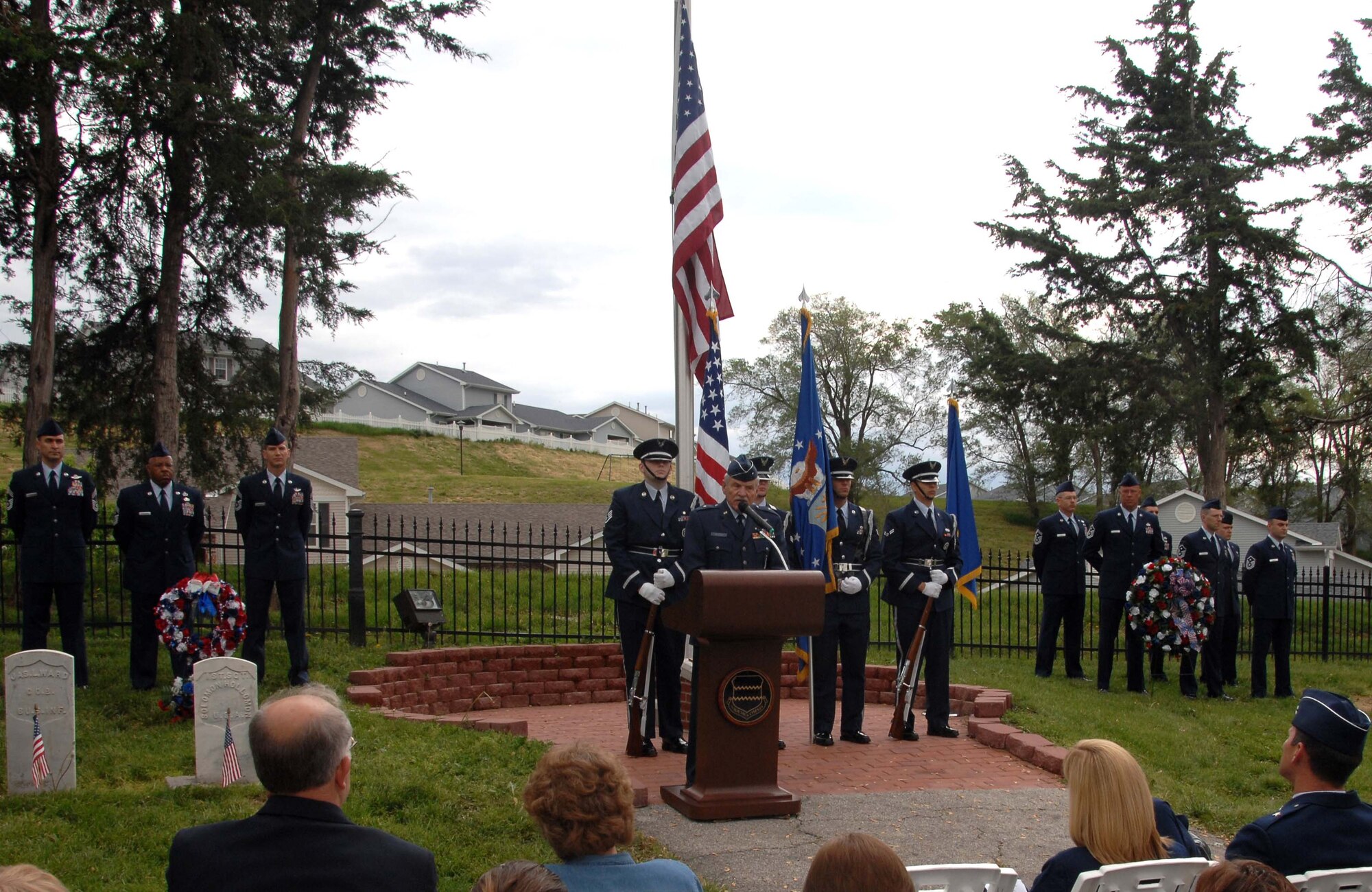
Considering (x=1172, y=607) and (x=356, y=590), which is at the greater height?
(x=356, y=590)

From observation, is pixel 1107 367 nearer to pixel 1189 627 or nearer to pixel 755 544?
pixel 1189 627

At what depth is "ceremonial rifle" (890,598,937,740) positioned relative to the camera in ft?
28.5

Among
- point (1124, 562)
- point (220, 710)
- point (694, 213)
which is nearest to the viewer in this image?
point (220, 710)

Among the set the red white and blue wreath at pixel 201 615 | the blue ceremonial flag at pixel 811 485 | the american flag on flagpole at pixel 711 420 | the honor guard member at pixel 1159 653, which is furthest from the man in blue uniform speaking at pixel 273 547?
the honor guard member at pixel 1159 653

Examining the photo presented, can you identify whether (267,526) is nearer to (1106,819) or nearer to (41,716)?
(41,716)

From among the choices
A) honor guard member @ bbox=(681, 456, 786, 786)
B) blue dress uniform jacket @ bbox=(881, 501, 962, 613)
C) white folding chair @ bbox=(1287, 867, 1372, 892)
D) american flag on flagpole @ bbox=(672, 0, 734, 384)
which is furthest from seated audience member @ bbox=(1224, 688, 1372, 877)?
american flag on flagpole @ bbox=(672, 0, 734, 384)

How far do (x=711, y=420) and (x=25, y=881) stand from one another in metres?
7.26

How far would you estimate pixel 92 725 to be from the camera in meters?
7.28

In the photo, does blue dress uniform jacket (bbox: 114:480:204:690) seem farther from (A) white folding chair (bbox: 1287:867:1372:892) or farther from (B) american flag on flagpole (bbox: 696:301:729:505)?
(A) white folding chair (bbox: 1287:867:1372:892)

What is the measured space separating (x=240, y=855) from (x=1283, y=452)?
27872mm

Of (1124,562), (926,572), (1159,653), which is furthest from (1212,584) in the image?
(926,572)

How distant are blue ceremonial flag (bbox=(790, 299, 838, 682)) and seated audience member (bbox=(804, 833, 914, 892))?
19.9 ft

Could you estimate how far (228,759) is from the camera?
6.21 metres

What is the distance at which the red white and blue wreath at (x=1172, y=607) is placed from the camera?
10.5 m
